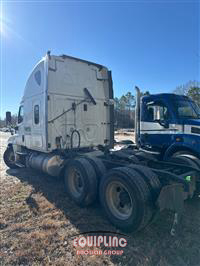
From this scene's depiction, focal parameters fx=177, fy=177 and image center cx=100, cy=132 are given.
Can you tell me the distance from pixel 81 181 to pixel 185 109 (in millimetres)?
4166

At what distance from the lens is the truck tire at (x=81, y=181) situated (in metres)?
3.96

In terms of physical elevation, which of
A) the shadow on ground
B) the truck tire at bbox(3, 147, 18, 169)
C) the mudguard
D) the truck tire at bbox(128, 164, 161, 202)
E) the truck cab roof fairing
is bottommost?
the shadow on ground

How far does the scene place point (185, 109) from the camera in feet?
19.3

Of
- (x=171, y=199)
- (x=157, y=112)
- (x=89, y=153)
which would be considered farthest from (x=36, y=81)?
(x=171, y=199)

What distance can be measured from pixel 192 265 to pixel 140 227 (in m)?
0.83

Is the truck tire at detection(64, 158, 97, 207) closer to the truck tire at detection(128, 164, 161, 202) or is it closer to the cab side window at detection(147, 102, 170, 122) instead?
the truck tire at detection(128, 164, 161, 202)

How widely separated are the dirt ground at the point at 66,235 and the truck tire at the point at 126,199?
248 mm

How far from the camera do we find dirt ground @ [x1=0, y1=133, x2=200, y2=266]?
2584mm

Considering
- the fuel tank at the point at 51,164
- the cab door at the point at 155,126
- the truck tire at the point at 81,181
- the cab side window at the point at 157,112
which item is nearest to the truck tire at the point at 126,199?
the truck tire at the point at 81,181

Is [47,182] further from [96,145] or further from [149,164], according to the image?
Result: [149,164]

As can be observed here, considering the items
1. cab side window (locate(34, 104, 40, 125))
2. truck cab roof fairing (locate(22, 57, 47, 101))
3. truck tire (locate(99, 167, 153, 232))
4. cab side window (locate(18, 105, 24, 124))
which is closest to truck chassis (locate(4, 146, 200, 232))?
truck tire (locate(99, 167, 153, 232))

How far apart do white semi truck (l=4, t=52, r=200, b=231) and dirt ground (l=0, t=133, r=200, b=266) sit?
1.09 ft

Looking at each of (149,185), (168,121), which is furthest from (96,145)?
(149,185)

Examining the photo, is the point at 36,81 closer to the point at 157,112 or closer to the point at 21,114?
the point at 21,114
